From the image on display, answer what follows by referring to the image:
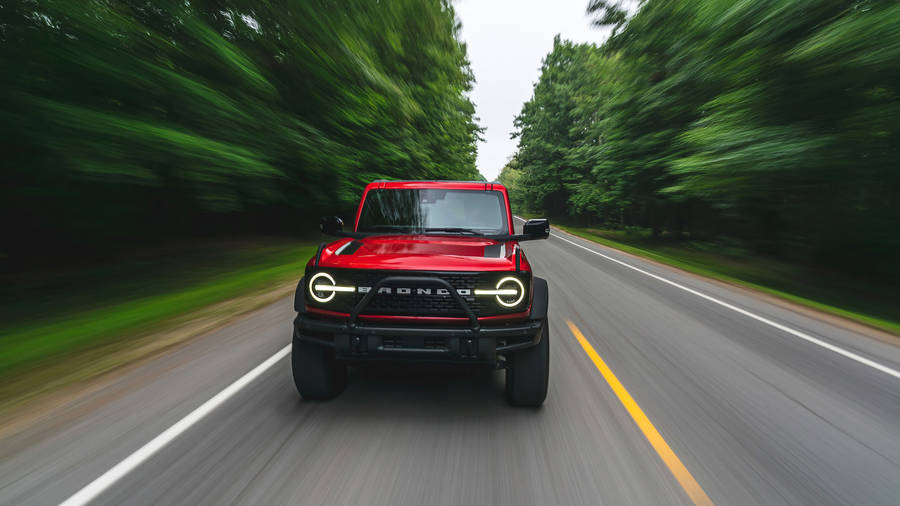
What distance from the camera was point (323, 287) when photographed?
3484 millimetres

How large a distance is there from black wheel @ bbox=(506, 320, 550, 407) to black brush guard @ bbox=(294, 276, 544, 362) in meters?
0.28

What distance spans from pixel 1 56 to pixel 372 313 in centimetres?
511

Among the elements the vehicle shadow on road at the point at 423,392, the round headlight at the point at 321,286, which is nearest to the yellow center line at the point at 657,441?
the vehicle shadow on road at the point at 423,392

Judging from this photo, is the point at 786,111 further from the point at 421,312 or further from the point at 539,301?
the point at 421,312

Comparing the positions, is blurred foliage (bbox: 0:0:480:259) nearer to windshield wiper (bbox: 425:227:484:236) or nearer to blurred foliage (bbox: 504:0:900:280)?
windshield wiper (bbox: 425:227:484:236)

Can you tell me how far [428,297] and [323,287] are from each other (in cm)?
82

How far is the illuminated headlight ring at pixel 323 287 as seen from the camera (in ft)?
11.3

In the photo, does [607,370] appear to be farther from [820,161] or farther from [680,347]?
[820,161]

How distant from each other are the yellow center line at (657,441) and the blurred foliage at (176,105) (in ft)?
19.0

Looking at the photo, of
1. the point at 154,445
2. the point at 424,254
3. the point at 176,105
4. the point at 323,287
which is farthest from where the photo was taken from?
the point at 176,105

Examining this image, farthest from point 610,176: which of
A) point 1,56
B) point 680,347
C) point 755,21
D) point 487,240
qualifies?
point 1,56

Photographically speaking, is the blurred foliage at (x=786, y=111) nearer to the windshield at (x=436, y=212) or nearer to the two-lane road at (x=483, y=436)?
the two-lane road at (x=483, y=436)

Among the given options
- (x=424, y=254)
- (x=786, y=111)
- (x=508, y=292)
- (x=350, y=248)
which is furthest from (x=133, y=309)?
(x=786, y=111)

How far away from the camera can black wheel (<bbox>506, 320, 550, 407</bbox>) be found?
3596mm
